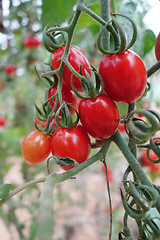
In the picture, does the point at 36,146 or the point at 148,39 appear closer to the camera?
the point at 36,146

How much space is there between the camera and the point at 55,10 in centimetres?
66

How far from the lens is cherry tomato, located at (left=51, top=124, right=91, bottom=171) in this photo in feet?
1.28

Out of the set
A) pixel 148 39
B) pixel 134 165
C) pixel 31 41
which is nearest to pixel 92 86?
pixel 134 165

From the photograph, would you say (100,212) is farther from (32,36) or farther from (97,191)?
(32,36)

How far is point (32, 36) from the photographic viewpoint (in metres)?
2.26

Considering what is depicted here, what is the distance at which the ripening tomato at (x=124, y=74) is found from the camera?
1.18ft

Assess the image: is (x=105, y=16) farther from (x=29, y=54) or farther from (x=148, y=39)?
(x=29, y=54)

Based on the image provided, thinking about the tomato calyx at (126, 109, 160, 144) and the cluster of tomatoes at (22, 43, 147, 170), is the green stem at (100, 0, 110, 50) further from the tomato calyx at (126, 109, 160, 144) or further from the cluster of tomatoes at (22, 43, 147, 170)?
the tomato calyx at (126, 109, 160, 144)

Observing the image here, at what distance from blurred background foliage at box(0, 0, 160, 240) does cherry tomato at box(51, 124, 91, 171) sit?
0.35 ft

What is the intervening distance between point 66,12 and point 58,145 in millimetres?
430

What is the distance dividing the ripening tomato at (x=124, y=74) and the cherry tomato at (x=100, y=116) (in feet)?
0.08

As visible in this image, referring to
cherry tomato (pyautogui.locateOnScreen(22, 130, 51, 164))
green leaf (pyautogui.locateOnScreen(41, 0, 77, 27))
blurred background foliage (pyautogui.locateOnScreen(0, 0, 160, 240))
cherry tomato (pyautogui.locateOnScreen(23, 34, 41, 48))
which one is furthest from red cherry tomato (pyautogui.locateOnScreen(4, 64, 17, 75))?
cherry tomato (pyautogui.locateOnScreen(22, 130, 51, 164))

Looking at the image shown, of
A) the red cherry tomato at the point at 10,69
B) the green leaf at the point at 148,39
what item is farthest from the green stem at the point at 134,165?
the red cherry tomato at the point at 10,69

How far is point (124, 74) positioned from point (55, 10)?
1.30 ft
